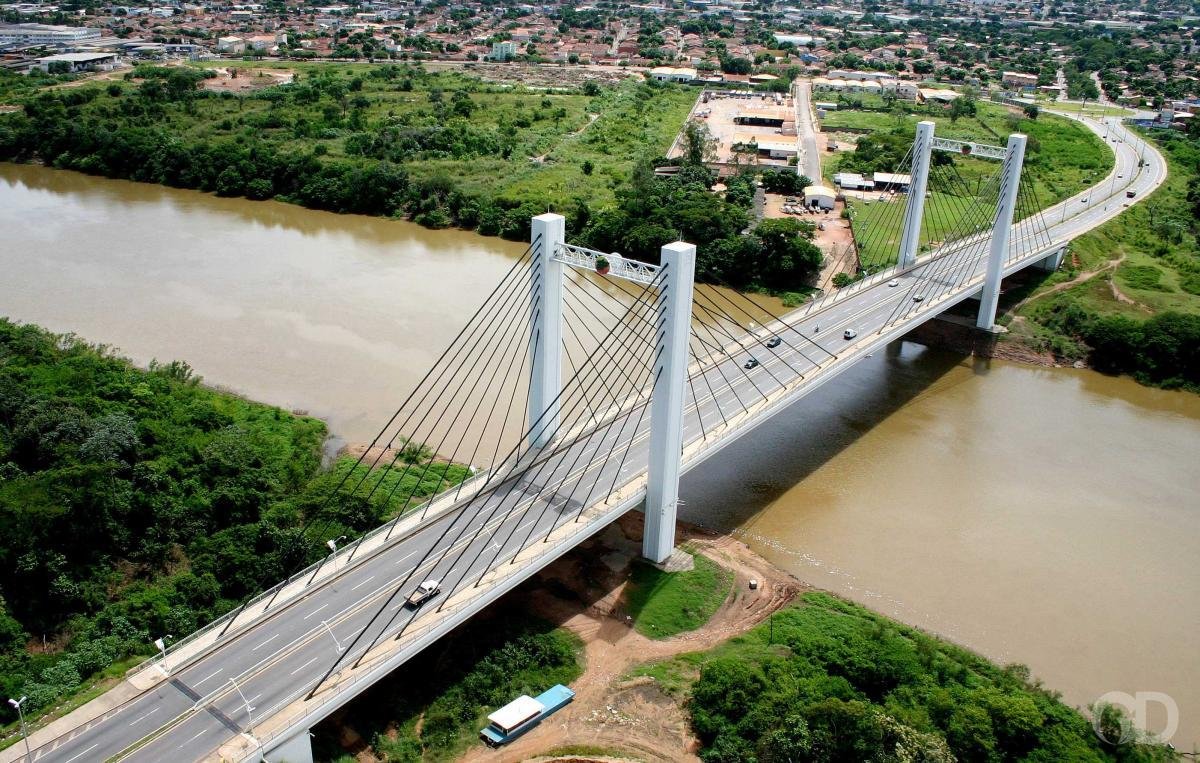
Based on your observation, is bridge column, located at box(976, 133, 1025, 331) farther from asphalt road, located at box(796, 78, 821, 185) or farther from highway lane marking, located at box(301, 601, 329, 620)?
highway lane marking, located at box(301, 601, 329, 620)

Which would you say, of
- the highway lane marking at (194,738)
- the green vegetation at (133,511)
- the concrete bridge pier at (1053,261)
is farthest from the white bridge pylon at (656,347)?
the concrete bridge pier at (1053,261)

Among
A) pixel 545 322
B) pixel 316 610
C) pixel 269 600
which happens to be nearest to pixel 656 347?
pixel 545 322

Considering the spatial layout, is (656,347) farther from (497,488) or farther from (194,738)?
(194,738)

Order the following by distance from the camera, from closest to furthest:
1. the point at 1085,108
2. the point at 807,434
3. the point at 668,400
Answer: the point at 668,400
the point at 807,434
the point at 1085,108

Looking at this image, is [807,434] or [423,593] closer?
[423,593]

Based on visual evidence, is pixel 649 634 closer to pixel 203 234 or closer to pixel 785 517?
pixel 785 517

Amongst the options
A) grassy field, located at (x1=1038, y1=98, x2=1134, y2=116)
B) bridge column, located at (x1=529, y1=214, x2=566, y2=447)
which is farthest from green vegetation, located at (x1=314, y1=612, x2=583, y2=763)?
grassy field, located at (x1=1038, y1=98, x2=1134, y2=116)
